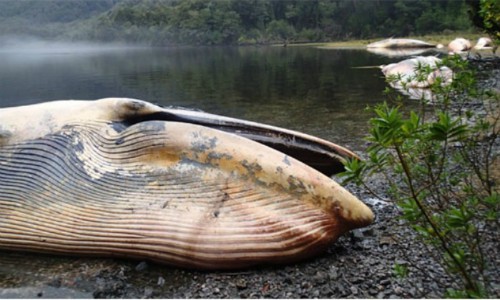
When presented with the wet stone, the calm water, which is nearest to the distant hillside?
the calm water

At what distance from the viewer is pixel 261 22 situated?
9412 centimetres

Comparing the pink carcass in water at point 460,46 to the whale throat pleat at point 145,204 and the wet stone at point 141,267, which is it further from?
the wet stone at point 141,267

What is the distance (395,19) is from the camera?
76.9 meters

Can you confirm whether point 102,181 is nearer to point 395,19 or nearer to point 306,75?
point 306,75

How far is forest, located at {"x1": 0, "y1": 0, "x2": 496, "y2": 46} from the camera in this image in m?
71.7

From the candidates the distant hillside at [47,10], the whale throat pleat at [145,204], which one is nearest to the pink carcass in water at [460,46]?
the whale throat pleat at [145,204]

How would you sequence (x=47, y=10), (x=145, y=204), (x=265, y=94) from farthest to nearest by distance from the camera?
(x=47, y=10), (x=265, y=94), (x=145, y=204)

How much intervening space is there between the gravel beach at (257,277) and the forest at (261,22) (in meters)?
64.1

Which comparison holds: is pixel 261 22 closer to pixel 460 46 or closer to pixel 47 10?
pixel 460 46

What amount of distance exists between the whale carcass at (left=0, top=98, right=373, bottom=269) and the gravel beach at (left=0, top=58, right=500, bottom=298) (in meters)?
0.10

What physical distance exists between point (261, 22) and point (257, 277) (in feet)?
311

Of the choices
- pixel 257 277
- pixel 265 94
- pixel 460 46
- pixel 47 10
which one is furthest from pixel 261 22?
pixel 257 277

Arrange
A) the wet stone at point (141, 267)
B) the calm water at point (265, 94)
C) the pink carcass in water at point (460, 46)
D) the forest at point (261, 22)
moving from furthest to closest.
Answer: the forest at point (261, 22) → the pink carcass in water at point (460, 46) → the calm water at point (265, 94) → the wet stone at point (141, 267)

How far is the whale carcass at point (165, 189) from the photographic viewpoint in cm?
361
